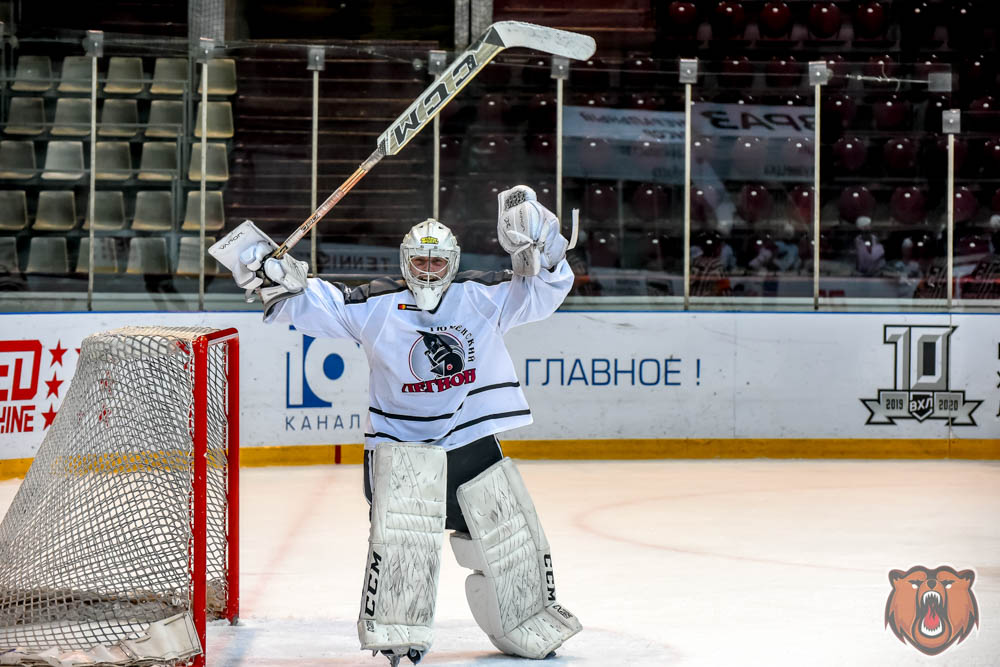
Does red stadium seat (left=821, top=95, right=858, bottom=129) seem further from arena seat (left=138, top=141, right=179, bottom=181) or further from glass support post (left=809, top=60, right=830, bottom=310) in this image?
arena seat (left=138, top=141, right=179, bottom=181)

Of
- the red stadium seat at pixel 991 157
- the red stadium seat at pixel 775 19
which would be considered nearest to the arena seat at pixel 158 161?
the red stadium seat at pixel 991 157

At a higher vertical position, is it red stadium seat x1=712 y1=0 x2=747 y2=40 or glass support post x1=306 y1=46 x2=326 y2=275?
red stadium seat x1=712 y1=0 x2=747 y2=40

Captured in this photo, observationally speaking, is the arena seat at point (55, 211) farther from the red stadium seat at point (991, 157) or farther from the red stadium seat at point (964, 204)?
the red stadium seat at point (991, 157)

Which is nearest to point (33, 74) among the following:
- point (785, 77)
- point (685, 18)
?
point (785, 77)

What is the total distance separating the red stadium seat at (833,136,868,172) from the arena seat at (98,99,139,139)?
3708 millimetres

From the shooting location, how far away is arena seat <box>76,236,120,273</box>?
256 inches

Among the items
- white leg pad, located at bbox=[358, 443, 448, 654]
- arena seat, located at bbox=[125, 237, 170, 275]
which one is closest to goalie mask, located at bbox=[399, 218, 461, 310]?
white leg pad, located at bbox=[358, 443, 448, 654]

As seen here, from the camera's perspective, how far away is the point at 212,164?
6.75 metres

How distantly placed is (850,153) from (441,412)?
185 inches

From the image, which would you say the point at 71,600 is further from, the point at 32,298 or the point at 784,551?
the point at 32,298

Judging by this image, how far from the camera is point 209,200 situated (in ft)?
22.1

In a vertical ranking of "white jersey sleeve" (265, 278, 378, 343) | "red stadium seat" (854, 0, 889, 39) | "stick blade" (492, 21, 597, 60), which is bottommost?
"white jersey sleeve" (265, 278, 378, 343)

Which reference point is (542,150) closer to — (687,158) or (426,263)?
(687,158)

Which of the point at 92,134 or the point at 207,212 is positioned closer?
the point at 92,134
